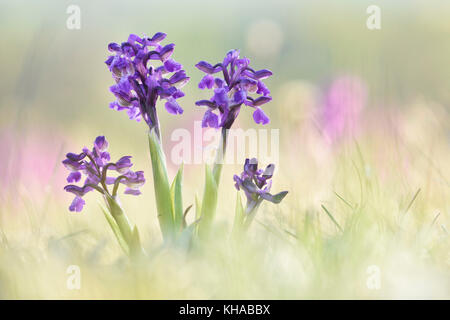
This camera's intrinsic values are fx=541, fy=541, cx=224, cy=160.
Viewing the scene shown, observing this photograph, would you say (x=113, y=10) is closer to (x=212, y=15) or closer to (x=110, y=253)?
(x=212, y=15)

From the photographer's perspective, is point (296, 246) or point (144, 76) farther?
point (144, 76)

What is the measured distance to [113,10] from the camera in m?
4.37

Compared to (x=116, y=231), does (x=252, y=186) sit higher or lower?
higher

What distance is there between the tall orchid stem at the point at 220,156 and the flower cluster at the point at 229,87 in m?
0.03

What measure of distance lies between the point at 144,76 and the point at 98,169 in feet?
1.03

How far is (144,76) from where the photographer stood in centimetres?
165

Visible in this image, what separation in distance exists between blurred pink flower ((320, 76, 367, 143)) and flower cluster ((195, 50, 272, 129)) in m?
0.39

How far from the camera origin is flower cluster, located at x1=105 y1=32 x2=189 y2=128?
162 centimetres
